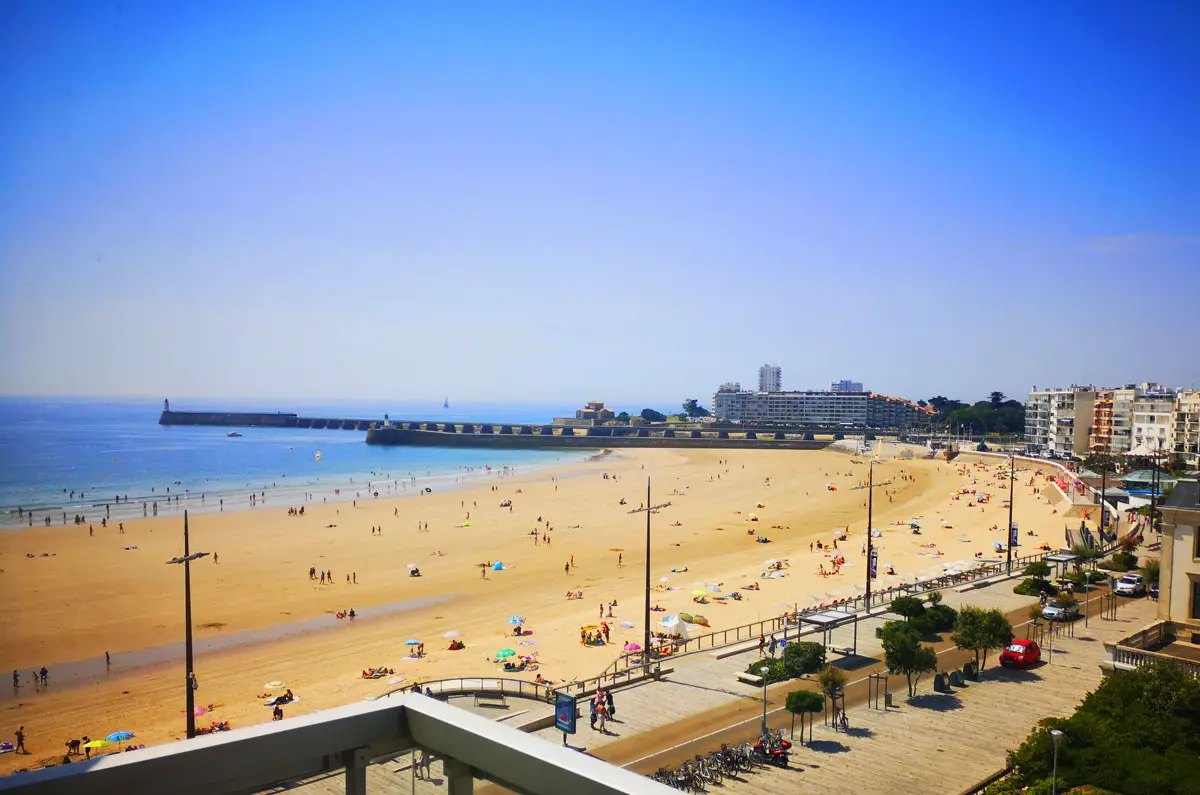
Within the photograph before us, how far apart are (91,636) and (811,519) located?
4058 cm

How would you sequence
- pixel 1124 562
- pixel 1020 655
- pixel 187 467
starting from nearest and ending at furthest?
1. pixel 1020 655
2. pixel 1124 562
3. pixel 187 467

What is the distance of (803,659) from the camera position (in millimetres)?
19000

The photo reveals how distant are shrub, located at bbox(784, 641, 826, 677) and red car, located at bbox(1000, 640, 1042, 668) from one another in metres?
5.19

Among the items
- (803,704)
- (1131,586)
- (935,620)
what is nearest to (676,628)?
(935,620)

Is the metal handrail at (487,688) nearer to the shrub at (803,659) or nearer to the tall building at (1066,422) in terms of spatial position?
the shrub at (803,659)

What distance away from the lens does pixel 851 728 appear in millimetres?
16375

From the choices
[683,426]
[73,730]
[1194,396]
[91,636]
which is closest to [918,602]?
[73,730]

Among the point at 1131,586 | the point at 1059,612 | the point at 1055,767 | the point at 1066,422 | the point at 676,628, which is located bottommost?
the point at 676,628

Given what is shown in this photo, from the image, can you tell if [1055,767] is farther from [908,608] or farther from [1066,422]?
[1066,422]

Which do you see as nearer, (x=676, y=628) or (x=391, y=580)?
(x=676, y=628)

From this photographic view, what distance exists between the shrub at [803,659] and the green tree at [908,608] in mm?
6209

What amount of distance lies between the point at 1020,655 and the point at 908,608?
4.27 metres

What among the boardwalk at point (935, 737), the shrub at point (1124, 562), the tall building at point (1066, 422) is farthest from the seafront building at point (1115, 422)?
the boardwalk at point (935, 737)

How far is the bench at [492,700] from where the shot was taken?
55.0 ft
